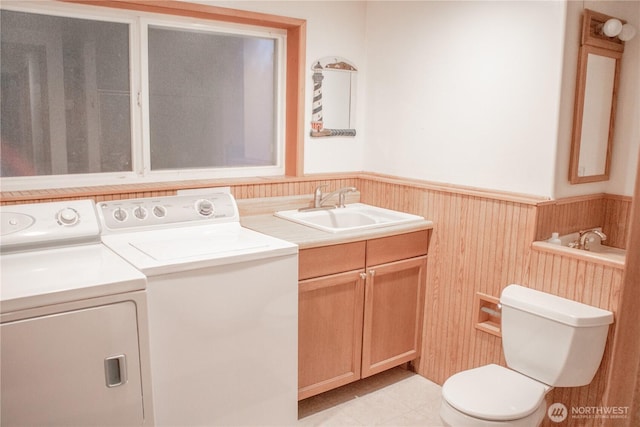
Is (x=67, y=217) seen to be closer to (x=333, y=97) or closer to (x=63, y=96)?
(x=63, y=96)

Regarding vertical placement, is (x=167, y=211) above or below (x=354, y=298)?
above

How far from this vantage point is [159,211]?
93.7 inches

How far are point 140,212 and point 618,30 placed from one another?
2331 millimetres

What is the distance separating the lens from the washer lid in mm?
1966

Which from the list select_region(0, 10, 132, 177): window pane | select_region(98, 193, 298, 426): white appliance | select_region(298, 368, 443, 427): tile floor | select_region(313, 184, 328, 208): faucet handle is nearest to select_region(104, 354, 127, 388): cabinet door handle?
select_region(98, 193, 298, 426): white appliance

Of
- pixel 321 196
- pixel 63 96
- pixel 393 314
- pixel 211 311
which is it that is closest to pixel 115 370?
pixel 211 311

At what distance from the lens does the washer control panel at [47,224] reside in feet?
6.46

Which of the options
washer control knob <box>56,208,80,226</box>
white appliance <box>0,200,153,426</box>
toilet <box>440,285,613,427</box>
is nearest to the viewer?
white appliance <box>0,200,153,426</box>

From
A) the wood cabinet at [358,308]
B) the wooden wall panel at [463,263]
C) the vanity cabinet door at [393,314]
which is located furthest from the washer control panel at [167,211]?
the wooden wall panel at [463,263]

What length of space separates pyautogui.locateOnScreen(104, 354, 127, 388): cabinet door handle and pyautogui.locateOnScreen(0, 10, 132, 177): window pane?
3.84ft

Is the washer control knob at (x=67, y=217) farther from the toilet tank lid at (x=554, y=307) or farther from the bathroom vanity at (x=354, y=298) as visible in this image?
the toilet tank lid at (x=554, y=307)

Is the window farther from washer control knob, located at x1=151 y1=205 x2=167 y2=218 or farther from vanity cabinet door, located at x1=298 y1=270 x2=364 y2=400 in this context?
vanity cabinet door, located at x1=298 y1=270 x2=364 y2=400

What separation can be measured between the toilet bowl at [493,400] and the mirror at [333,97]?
164 centimetres

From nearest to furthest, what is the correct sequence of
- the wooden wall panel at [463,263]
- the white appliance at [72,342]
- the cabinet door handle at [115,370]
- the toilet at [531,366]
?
the white appliance at [72,342] < the cabinet door handle at [115,370] < the toilet at [531,366] < the wooden wall panel at [463,263]
